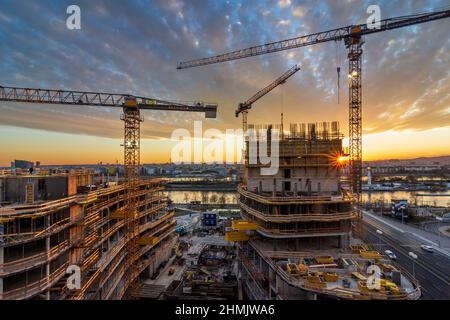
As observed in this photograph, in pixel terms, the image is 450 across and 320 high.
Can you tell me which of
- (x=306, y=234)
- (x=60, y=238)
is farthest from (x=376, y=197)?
(x=60, y=238)

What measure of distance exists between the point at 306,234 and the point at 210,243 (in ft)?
72.3

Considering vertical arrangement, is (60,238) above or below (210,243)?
above

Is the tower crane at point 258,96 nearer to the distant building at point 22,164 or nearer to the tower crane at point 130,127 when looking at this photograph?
the tower crane at point 130,127

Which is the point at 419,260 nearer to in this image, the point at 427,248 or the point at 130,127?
the point at 427,248

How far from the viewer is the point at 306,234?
1978cm

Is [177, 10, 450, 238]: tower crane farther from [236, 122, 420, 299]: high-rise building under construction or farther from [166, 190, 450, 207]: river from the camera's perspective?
[166, 190, 450, 207]: river

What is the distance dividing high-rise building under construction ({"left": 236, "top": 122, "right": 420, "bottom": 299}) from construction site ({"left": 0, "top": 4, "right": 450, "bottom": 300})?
9 centimetres

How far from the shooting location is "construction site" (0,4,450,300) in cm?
1295

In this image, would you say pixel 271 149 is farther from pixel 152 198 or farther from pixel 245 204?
pixel 152 198

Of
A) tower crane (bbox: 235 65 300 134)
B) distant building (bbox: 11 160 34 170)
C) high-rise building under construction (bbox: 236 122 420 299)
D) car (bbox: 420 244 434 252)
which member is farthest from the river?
distant building (bbox: 11 160 34 170)

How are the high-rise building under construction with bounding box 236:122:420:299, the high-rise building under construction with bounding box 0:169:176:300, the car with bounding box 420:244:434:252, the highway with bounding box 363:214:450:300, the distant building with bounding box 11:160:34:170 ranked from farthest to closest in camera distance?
the car with bounding box 420:244:434:252, the highway with bounding box 363:214:450:300, the distant building with bounding box 11:160:34:170, the high-rise building under construction with bounding box 236:122:420:299, the high-rise building under construction with bounding box 0:169:176:300
